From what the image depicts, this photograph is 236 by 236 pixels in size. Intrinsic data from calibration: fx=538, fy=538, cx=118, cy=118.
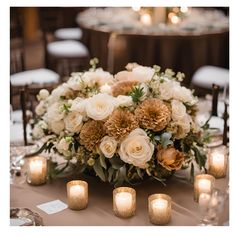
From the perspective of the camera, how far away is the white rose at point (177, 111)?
1.89 metres

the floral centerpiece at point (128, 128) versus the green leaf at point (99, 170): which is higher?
the floral centerpiece at point (128, 128)

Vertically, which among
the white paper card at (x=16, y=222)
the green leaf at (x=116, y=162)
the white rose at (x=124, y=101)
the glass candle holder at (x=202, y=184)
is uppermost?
the white rose at (x=124, y=101)

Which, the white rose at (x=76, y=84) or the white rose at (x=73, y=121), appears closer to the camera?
the white rose at (x=73, y=121)

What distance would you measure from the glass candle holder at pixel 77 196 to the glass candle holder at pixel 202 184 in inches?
A: 15.5

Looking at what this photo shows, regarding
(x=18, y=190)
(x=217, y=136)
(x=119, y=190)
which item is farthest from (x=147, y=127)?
(x=217, y=136)

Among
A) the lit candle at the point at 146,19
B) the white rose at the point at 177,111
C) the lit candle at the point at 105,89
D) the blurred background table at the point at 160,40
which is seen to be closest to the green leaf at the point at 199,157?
the white rose at the point at 177,111

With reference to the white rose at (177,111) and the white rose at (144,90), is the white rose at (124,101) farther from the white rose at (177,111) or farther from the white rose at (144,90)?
the white rose at (177,111)

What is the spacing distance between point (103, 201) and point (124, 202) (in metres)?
0.16

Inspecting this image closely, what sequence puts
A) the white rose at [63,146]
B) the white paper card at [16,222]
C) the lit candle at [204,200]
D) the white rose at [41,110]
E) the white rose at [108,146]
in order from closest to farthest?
the lit candle at [204,200] → the white paper card at [16,222] → the white rose at [108,146] → the white rose at [63,146] → the white rose at [41,110]

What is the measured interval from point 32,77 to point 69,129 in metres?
2.64

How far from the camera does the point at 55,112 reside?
2.01 m

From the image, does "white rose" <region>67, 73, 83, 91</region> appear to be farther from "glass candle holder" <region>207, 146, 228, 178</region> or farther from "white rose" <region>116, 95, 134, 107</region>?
"glass candle holder" <region>207, 146, 228, 178</region>

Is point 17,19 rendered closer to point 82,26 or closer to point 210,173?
point 82,26

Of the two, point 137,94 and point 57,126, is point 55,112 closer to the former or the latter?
point 57,126
